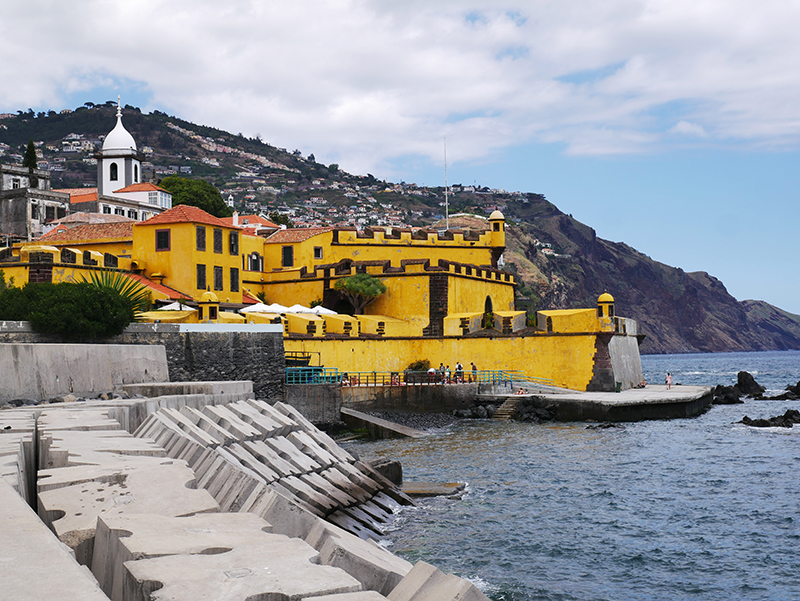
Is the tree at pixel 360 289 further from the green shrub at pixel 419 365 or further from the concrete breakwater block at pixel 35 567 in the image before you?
the concrete breakwater block at pixel 35 567

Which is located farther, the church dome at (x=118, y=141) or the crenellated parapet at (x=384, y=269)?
the church dome at (x=118, y=141)

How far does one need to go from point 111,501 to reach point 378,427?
70.9ft

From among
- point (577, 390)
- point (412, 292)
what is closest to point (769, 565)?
point (577, 390)

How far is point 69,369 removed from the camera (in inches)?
604

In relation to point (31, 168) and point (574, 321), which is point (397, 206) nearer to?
point (31, 168)

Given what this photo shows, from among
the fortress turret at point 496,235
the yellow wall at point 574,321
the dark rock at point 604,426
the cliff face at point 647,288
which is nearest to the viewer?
the dark rock at point 604,426

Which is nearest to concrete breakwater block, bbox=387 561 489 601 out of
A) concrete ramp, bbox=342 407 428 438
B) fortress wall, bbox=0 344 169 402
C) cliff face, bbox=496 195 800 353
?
fortress wall, bbox=0 344 169 402

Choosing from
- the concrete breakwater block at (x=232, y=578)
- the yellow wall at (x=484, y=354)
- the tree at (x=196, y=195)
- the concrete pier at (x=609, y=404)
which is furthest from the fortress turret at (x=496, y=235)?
the concrete breakwater block at (x=232, y=578)

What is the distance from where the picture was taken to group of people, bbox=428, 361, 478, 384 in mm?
34000

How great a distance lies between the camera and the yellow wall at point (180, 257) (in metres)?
36.2

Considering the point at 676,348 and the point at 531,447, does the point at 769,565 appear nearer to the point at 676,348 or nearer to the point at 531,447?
the point at 531,447

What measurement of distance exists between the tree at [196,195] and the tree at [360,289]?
2564 cm

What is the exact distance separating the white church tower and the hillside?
4089cm

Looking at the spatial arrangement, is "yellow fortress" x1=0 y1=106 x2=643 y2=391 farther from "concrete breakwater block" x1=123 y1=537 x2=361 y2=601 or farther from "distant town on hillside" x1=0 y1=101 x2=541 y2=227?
"distant town on hillside" x1=0 y1=101 x2=541 y2=227
